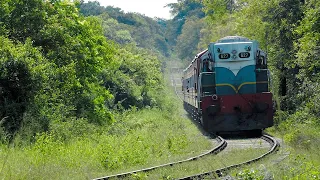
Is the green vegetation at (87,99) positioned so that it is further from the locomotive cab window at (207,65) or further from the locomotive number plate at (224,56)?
the locomotive cab window at (207,65)

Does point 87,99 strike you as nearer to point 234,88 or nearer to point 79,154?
point 234,88

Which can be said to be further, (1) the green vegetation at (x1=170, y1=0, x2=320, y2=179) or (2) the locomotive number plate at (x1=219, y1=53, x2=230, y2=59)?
(2) the locomotive number plate at (x1=219, y1=53, x2=230, y2=59)

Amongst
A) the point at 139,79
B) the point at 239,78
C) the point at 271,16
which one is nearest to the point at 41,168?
the point at 239,78

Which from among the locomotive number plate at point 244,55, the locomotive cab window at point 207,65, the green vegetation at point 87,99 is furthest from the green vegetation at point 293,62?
the locomotive cab window at point 207,65

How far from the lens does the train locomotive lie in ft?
54.6

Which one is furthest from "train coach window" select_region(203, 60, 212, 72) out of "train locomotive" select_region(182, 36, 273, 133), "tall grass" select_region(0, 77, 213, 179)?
"tall grass" select_region(0, 77, 213, 179)

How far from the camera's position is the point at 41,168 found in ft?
30.8

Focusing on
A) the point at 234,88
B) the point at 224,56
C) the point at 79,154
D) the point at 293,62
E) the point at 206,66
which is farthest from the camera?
the point at 293,62

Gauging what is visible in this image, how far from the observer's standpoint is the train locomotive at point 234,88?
16.7 m

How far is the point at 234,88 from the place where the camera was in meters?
17.1

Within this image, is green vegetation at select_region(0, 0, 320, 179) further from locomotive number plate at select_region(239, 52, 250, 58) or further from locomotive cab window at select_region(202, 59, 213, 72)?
locomotive cab window at select_region(202, 59, 213, 72)

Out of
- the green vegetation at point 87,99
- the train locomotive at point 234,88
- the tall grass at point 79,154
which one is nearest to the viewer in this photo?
the tall grass at point 79,154

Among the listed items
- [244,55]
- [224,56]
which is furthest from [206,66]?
[244,55]

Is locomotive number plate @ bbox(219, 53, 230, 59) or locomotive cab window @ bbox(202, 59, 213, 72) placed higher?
locomotive number plate @ bbox(219, 53, 230, 59)
